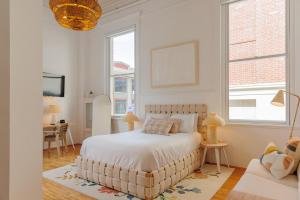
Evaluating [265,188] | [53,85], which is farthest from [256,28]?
[53,85]

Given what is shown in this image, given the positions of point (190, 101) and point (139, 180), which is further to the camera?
point (190, 101)

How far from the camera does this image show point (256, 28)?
377 centimetres

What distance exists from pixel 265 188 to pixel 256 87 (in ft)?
8.03

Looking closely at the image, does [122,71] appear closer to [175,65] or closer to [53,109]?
[175,65]

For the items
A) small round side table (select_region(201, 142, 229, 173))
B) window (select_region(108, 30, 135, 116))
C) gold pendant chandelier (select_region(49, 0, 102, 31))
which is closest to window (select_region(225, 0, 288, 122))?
small round side table (select_region(201, 142, 229, 173))

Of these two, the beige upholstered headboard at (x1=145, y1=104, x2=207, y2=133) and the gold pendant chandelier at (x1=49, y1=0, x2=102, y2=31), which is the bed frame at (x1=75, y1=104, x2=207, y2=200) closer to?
the beige upholstered headboard at (x1=145, y1=104, x2=207, y2=133)

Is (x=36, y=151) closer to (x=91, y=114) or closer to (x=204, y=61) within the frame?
(x=204, y=61)

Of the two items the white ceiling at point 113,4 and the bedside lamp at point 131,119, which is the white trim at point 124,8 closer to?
the white ceiling at point 113,4

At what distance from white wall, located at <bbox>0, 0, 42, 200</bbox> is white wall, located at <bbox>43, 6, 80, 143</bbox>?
15.6ft

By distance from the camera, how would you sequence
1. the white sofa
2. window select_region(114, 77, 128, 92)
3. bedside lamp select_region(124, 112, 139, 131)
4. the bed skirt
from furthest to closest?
1. window select_region(114, 77, 128, 92)
2. bedside lamp select_region(124, 112, 139, 131)
3. the bed skirt
4. the white sofa

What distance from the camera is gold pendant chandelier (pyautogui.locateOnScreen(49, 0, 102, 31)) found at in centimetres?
259

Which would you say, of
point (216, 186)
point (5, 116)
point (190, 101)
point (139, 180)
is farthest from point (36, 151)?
point (190, 101)

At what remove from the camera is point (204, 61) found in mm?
4156

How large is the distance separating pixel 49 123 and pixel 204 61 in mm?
4148
